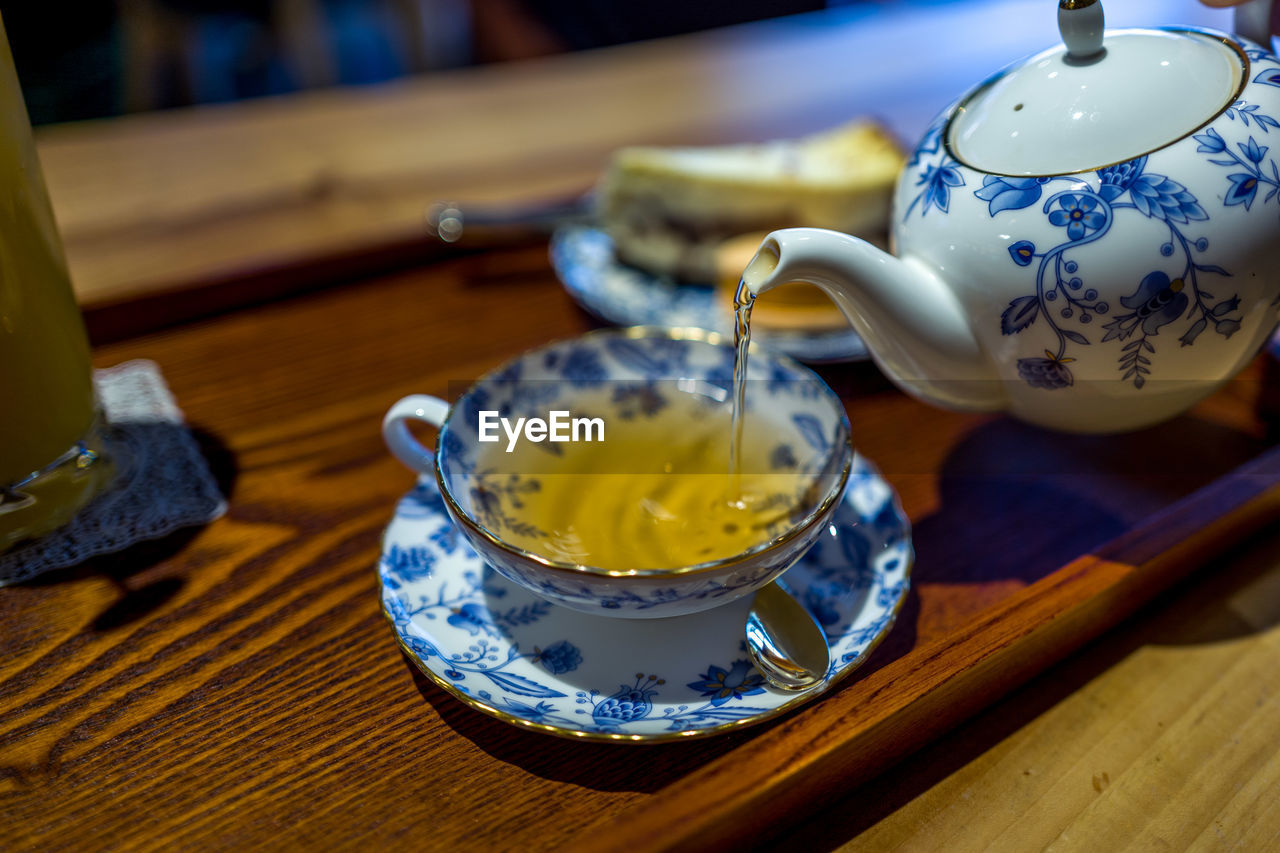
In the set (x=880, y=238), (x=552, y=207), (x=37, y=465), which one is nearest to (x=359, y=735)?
(x=37, y=465)

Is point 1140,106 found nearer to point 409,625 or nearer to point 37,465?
point 409,625

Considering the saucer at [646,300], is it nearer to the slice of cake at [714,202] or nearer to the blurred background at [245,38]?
the slice of cake at [714,202]

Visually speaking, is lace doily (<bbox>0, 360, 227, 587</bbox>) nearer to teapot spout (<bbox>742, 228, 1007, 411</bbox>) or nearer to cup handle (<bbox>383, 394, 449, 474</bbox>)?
cup handle (<bbox>383, 394, 449, 474</bbox>)

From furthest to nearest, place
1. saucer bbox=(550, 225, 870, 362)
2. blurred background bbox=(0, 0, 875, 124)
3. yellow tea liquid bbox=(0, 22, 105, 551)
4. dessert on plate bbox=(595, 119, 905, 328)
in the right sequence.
A: blurred background bbox=(0, 0, 875, 124)
dessert on plate bbox=(595, 119, 905, 328)
saucer bbox=(550, 225, 870, 362)
yellow tea liquid bbox=(0, 22, 105, 551)

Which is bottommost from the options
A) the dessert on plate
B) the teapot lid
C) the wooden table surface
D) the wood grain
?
the wood grain

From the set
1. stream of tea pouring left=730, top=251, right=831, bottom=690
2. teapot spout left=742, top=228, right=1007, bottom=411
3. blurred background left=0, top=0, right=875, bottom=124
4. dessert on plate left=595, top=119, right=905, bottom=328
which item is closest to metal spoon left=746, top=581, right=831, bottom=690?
stream of tea pouring left=730, top=251, right=831, bottom=690

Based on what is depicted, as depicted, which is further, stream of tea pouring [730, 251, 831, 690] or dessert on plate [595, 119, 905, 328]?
dessert on plate [595, 119, 905, 328]

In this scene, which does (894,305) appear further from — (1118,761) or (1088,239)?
(1118,761)
